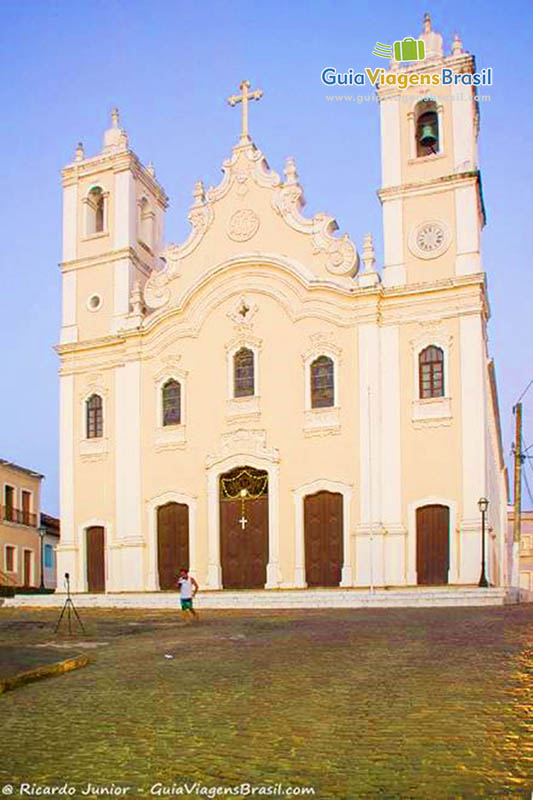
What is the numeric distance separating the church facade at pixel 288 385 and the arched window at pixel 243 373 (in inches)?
2.6

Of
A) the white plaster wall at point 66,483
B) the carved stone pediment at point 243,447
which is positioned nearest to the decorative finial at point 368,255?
the carved stone pediment at point 243,447

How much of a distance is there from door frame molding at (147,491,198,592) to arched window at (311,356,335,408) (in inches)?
205

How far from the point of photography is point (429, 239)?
95.4 feet

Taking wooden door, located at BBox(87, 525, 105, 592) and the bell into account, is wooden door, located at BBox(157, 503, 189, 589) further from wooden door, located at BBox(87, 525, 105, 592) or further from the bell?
the bell

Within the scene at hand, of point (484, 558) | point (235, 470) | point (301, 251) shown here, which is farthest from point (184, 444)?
point (484, 558)

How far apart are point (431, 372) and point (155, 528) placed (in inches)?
411

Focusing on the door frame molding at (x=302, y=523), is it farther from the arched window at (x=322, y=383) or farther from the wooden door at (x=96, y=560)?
the wooden door at (x=96, y=560)

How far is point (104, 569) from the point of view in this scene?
107ft

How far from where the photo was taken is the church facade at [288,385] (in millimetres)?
28031

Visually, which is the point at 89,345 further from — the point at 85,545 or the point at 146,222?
the point at 85,545

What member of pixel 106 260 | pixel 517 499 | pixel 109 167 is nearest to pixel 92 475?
pixel 106 260

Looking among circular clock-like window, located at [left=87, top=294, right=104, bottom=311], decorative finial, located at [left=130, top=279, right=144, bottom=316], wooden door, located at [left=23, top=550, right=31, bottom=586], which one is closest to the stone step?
decorative finial, located at [left=130, top=279, right=144, bottom=316]

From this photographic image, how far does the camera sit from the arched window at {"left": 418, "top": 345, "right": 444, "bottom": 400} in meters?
28.4

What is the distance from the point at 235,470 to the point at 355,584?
550cm
